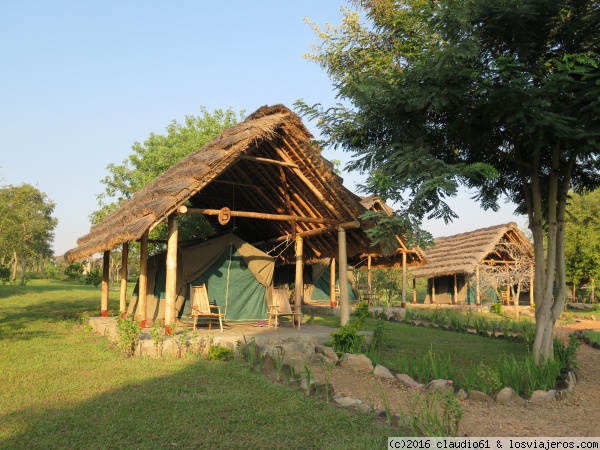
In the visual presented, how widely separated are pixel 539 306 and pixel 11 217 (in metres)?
22.7

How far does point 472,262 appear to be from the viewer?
75.4 feet

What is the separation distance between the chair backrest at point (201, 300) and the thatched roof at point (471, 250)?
49.6 ft

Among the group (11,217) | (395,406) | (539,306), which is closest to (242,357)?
(395,406)

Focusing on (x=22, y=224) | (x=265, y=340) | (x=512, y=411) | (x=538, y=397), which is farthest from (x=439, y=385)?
(x=22, y=224)

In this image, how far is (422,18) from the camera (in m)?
7.01

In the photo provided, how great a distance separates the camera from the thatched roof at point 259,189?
28.5ft

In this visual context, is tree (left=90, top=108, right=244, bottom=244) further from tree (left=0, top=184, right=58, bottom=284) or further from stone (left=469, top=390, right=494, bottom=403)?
stone (left=469, top=390, right=494, bottom=403)

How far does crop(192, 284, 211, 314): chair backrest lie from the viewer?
1003 cm

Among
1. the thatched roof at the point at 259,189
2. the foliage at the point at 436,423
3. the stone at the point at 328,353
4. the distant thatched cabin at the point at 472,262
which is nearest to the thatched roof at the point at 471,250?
the distant thatched cabin at the point at 472,262

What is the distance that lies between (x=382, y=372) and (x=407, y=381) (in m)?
0.49

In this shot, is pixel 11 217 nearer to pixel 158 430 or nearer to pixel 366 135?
pixel 366 135

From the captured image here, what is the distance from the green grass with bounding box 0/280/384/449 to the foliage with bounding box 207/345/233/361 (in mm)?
208

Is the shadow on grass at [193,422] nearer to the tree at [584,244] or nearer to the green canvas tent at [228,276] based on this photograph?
the green canvas tent at [228,276]

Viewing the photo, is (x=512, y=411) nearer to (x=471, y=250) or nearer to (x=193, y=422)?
(x=193, y=422)
